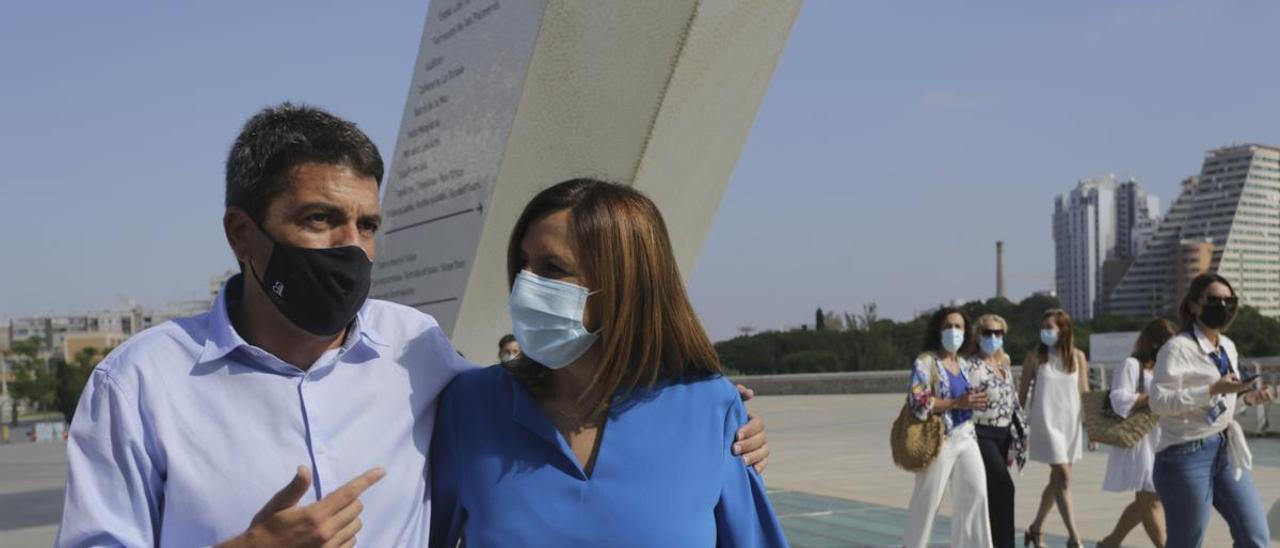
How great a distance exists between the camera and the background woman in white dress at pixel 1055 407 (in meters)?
7.15

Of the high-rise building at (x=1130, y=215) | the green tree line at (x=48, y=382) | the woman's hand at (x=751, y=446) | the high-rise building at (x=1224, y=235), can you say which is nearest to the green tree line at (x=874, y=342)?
the woman's hand at (x=751, y=446)

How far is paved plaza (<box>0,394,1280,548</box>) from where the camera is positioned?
7770 millimetres

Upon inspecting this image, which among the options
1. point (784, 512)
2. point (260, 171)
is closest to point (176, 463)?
point (260, 171)

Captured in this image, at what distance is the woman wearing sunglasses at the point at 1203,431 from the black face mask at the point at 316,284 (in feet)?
13.5

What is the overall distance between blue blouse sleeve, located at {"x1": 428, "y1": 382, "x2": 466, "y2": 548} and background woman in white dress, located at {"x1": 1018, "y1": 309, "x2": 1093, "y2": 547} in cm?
574

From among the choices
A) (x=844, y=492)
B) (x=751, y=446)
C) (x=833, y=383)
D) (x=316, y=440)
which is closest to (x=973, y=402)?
(x=844, y=492)

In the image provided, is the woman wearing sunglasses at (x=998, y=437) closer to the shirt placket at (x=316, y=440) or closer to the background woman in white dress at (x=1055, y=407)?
the background woman in white dress at (x=1055, y=407)

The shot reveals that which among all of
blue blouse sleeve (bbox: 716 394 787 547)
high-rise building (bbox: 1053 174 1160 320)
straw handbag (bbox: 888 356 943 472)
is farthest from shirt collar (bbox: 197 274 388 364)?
high-rise building (bbox: 1053 174 1160 320)

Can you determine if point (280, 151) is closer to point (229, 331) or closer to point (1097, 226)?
point (229, 331)

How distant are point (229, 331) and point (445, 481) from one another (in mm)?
439

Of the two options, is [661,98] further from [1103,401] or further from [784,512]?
[784,512]

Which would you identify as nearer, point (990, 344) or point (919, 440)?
point (919, 440)

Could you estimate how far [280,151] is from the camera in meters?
1.85

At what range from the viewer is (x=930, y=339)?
21.5ft
